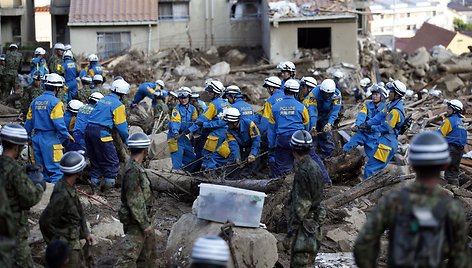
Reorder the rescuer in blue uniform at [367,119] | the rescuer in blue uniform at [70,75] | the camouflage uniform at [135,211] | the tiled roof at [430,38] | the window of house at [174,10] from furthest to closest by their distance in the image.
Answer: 1. the tiled roof at [430,38]
2. the window of house at [174,10]
3. the rescuer in blue uniform at [70,75]
4. the rescuer in blue uniform at [367,119]
5. the camouflage uniform at [135,211]

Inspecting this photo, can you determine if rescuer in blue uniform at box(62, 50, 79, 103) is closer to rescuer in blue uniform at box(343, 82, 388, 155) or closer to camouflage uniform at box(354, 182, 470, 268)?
rescuer in blue uniform at box(343, 82, 388, 155)

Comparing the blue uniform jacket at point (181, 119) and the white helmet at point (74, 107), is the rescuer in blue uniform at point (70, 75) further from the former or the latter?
the blue uniform jacket at point (181, 119)

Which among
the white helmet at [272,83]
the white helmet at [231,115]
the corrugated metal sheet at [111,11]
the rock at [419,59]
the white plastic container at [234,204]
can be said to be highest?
the corrugated metal sheet at [111,11]

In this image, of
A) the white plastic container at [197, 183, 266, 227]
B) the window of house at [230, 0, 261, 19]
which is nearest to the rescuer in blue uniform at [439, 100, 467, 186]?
the white plastic container at [197, 183, 266, 227]

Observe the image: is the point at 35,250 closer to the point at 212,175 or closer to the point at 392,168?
the point at 212,175

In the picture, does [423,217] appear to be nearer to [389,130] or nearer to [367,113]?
[389,130]

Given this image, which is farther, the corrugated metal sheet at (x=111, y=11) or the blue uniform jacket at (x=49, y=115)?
the corrugated metal sheet at (x=111, y=11)

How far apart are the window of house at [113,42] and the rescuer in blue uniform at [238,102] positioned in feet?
60.5

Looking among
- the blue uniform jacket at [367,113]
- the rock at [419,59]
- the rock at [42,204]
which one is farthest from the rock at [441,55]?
the rock at [42,204]

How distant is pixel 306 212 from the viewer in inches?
345

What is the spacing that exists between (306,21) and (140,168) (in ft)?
73.4

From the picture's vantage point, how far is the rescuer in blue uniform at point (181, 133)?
49.3 feet

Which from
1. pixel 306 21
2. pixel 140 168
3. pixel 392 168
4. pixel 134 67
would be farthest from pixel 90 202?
pixel 306 21

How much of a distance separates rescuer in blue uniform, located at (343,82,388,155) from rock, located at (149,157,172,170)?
3286mm
